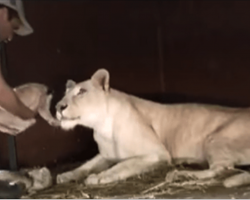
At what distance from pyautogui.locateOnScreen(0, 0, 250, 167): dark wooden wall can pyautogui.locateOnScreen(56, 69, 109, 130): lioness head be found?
0.33ft

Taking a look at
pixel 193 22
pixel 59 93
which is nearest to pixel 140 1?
pixel 193 22

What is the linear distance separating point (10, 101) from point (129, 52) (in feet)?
1.53

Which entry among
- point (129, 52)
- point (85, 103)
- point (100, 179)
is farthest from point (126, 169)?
point (129, 52)

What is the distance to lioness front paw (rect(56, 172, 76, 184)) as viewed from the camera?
1297mm

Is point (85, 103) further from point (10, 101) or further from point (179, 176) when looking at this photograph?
point (179, 176)

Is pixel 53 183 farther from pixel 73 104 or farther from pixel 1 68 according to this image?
pixel 1 68

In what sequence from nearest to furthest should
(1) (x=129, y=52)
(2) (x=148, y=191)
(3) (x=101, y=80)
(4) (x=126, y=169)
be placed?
(2) (x=148, y=191)
(4) (x=126, y=169)
(3) (x=101, y=80)
(1) (x=129, y=52)

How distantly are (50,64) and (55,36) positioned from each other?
0.09 m

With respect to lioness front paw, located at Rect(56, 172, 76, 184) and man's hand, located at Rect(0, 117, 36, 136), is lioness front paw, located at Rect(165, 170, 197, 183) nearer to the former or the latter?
lioness front paw, located at Rect(56, 172, 76, 184)

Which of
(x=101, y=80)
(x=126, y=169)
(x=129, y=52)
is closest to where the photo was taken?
(x=126, y=169)

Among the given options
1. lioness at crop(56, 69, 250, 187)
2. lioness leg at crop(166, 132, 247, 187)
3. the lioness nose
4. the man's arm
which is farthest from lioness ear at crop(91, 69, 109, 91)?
lioness leg at crop(166, 132, 247, 187)

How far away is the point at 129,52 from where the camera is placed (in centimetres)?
162

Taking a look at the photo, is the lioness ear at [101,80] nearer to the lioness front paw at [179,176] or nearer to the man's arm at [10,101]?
the man's arm at [10,101]

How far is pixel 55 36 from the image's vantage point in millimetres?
1538
